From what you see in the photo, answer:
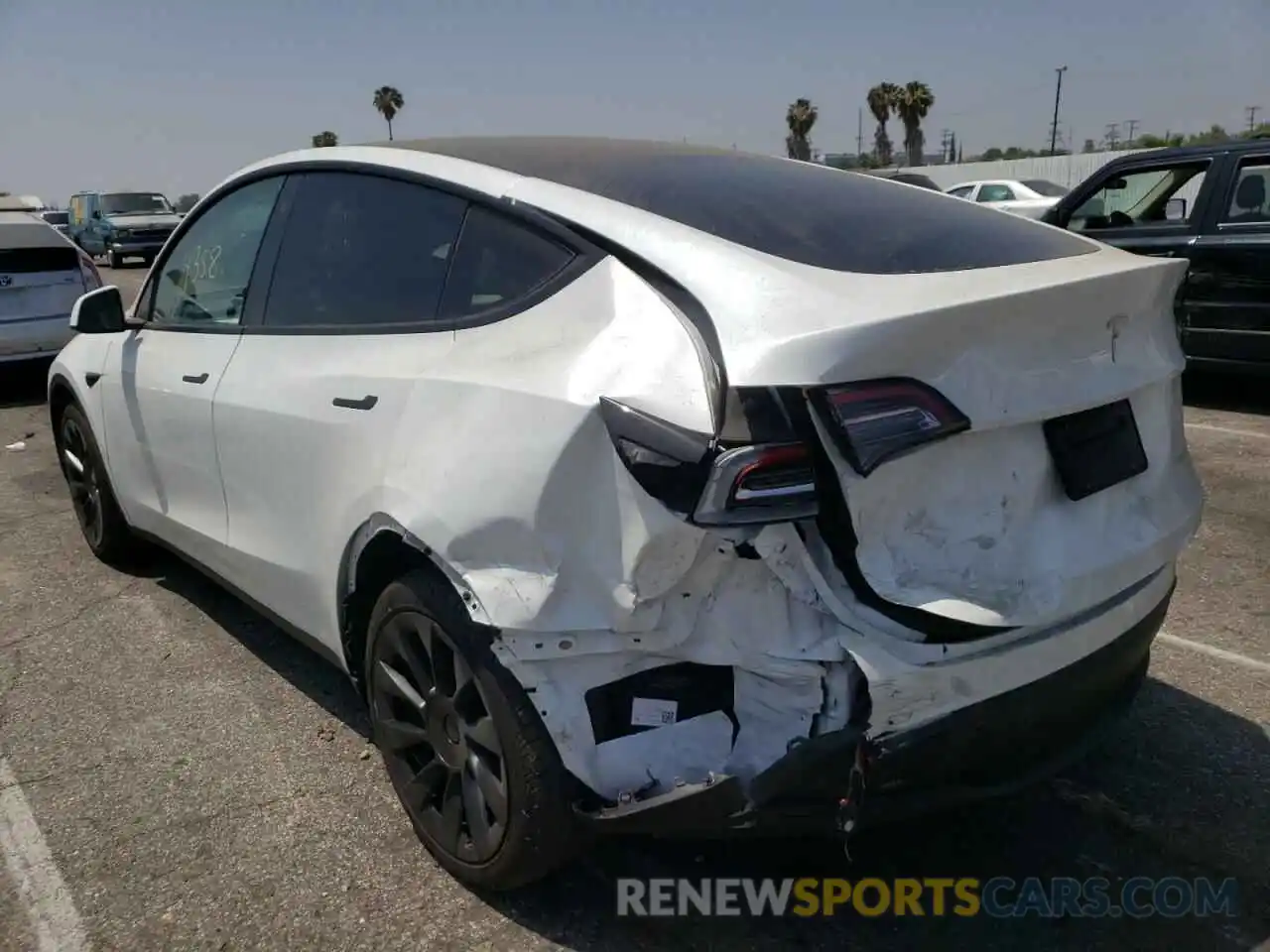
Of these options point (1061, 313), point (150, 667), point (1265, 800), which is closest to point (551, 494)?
point (1061, 313)

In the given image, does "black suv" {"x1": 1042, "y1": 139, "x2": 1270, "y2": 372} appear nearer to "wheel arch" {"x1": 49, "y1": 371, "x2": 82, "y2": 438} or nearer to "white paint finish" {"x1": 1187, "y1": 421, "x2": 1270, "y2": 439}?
"white paint finish" {"x1": 1187, "y1": 421, "x2": 1270, "y2": 439}

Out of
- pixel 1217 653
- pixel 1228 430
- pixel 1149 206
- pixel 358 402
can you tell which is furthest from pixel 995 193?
pixel 358 402

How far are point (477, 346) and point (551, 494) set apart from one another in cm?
52

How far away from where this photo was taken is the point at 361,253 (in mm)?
2988

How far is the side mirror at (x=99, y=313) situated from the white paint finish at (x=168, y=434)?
0.32 ft

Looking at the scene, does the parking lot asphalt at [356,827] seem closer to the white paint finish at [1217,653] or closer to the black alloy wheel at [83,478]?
the white paint finish at [1217,653]

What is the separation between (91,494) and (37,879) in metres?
2.53

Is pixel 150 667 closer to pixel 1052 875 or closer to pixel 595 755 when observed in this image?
pixel 595 755

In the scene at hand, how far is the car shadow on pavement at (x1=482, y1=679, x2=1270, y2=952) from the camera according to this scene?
2.38 m

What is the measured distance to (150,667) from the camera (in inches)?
153

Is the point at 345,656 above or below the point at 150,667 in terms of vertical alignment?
above

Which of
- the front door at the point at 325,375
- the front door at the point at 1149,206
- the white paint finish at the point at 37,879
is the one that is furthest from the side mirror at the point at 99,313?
the front door at the point at 1149,206

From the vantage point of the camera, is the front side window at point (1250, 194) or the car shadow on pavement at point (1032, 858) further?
the front side window at point (1250, 194)

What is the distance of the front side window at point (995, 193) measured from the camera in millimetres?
19481
